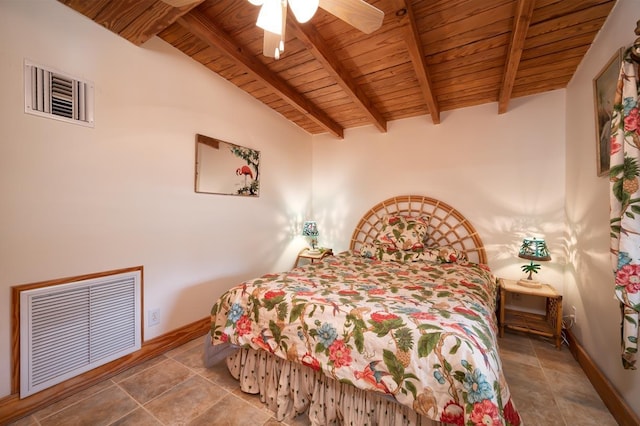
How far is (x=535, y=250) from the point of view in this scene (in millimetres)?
2301

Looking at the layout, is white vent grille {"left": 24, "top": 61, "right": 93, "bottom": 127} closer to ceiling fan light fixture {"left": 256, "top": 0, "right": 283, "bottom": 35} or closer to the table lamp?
ceiling fan light fixture {"left": 256, "top": 0, "right": 283, "bottom": 35}

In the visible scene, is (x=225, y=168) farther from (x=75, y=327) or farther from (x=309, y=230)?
(x=75, y=327)

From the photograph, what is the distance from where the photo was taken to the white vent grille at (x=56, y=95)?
4.84ft

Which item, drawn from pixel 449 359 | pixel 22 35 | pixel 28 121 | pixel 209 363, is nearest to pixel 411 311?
pixel 449 359

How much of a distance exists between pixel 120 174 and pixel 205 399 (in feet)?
5.40

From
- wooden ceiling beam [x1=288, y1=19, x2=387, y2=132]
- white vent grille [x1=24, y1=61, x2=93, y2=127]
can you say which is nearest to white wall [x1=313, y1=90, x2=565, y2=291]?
wooden ceiling beam [x1=288, y1=19, x2=387, y2=132]

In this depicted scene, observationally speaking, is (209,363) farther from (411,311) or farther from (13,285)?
(411,311)

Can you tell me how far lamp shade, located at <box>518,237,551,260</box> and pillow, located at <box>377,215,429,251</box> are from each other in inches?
35.6

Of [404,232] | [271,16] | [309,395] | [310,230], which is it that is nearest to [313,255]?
[310,230]

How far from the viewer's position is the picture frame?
157 centimetres

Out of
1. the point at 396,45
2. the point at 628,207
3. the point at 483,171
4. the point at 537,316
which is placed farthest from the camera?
the point at 483,171

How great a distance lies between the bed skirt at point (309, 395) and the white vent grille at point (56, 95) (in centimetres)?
190

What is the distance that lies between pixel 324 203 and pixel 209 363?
255 centimetres

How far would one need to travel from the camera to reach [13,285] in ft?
4.66
